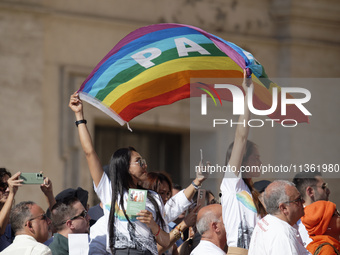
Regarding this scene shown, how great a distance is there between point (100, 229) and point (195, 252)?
2.70 feet

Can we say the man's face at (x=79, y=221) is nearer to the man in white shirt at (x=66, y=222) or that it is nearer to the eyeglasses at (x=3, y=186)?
the man in white shirt at (x=66, y=222)

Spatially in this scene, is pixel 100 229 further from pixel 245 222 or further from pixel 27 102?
pixel 27 102

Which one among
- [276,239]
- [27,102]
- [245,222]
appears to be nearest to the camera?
[276,239]

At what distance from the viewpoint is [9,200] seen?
8.47 metres

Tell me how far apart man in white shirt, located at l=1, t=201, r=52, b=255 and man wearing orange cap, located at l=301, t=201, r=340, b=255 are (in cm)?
215

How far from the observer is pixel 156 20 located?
15.2m

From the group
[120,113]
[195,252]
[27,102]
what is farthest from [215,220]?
[27,102]

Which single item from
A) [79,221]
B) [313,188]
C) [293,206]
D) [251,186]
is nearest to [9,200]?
[79,221]

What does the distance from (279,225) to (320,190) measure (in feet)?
5.68

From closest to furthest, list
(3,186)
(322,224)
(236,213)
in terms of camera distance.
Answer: (236,213) → (322,224) → (3,186)

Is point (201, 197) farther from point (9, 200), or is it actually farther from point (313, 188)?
point (9, 200)

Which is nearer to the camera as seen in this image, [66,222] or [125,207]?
[125,207]

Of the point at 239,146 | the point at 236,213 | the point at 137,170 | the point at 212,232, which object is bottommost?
the point at 212,232

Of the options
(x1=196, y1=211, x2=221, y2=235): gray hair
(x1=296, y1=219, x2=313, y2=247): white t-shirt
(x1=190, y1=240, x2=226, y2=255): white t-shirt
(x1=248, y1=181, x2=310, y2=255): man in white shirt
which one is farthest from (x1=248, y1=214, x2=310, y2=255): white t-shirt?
(x1=296, y1=219, x2=313, y2=247): white t-shirt
